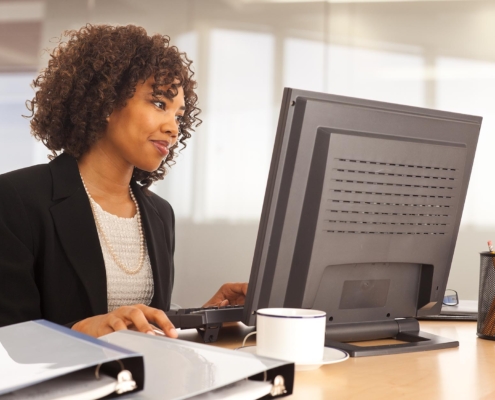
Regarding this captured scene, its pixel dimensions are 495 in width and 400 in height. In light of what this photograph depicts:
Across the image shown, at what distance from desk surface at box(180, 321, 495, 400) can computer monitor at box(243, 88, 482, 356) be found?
6 centimetres

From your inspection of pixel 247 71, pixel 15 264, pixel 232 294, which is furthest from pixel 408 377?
pixel 247 71

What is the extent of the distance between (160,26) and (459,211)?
2744mm

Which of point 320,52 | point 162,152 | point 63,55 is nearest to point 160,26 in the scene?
point 320,52

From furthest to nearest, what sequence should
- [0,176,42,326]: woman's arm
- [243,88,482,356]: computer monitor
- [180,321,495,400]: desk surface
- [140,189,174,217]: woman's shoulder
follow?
[140,189,174,217]: woman's shoulder → [0,176,42,326]: woman's arm → [243,88,482,356]: computer monitor → [180,321,495,400]: desk surface

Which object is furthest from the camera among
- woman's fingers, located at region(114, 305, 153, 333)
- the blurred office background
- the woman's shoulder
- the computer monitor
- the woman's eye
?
the blurred office background

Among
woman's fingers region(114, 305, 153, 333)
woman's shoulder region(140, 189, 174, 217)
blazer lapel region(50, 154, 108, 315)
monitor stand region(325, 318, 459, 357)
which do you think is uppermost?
woman's shoulder region(140, 189, 174, 217)

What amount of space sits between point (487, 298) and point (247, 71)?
2.62m

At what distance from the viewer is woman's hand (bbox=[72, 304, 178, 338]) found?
0.92 metres

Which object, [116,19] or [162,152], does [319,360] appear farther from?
[116,19]

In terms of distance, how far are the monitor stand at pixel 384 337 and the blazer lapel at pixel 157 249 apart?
721mm

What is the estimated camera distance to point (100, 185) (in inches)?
70.4

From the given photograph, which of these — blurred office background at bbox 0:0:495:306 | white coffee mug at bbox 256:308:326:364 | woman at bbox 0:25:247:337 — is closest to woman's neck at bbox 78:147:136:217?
woman at bbox 0:25:247:337

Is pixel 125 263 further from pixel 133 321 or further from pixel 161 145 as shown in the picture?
pixel 133 321

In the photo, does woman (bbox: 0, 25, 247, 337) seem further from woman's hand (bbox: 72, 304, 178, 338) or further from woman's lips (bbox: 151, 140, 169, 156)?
woman's hand (bbox: 72, 304, 178, 338)
